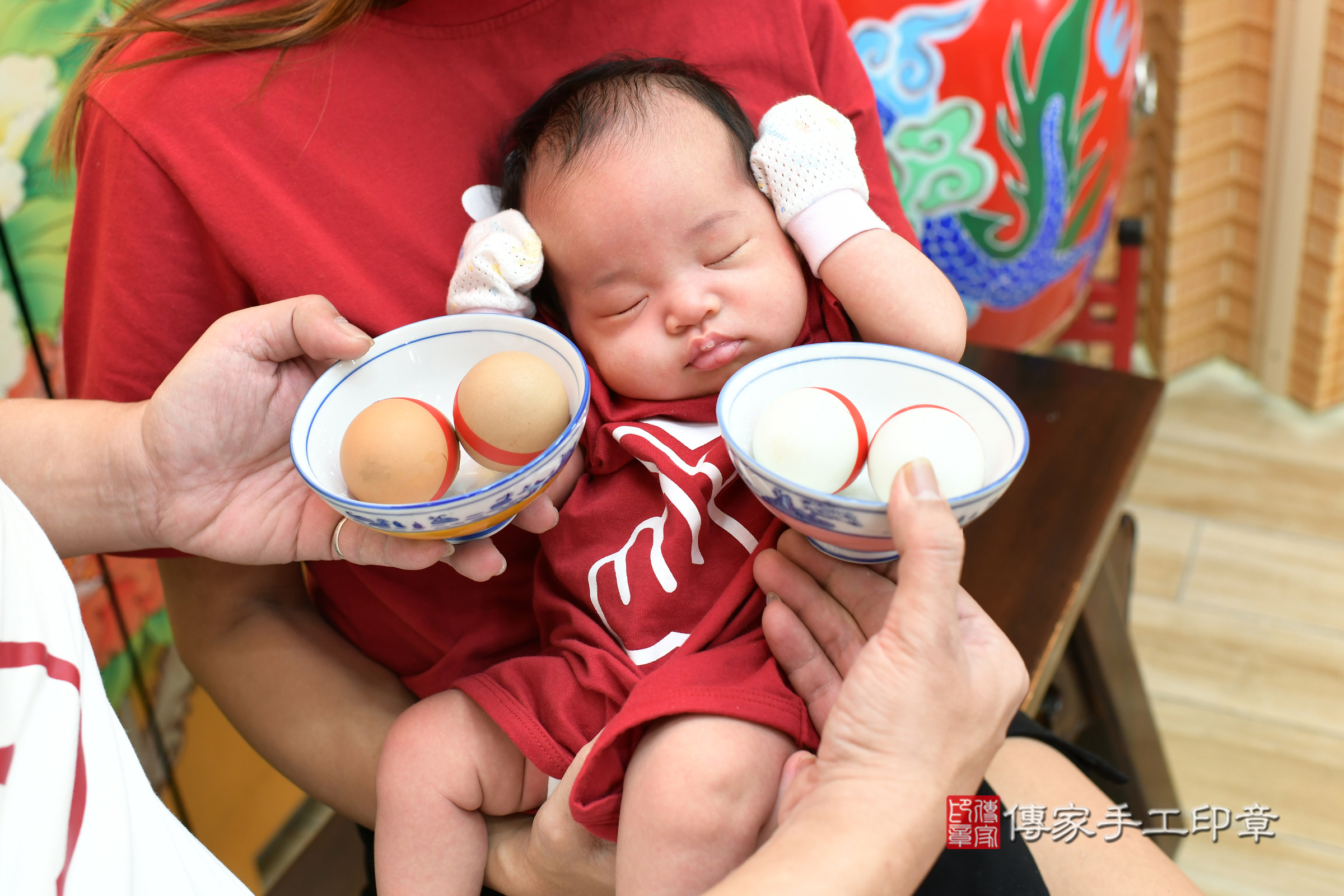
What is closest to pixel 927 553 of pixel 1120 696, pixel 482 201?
pixel 482 201

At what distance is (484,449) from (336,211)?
28 centimetres

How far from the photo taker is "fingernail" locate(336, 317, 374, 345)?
0.83m

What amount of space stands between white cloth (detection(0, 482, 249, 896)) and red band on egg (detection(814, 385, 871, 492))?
0.50 m

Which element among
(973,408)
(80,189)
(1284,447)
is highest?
(80,189)

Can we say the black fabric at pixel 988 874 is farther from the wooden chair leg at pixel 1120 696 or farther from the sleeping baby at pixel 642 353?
the wooden chair leg at pixel 1120 696

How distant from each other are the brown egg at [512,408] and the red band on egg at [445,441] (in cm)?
2

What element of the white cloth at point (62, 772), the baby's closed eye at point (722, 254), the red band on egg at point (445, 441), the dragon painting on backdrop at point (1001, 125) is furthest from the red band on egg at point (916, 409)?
the dragon painting on backdrop at point (1001, 125)

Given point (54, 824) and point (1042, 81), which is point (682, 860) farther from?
point (1042, 81)

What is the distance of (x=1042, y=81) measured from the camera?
1.61 meters

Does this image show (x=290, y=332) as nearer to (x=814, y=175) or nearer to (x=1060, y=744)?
(x=814, y=175)

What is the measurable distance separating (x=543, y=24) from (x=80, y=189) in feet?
1.45

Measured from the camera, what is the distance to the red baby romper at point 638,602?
0.83 meters

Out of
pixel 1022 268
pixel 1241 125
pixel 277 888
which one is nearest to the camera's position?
pixel 277 888

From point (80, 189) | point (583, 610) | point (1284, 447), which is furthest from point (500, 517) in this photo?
point (1284, 447)
